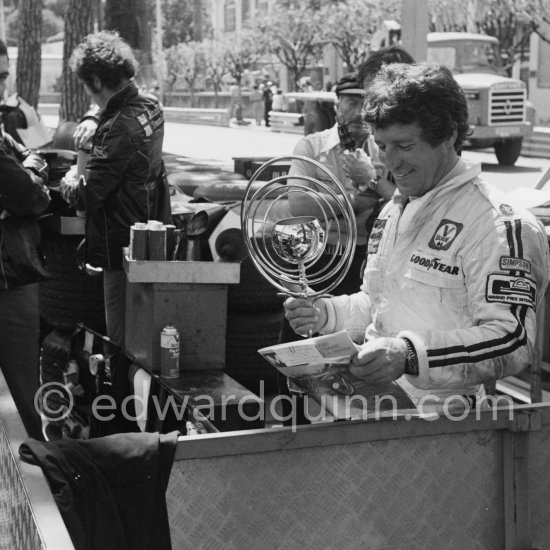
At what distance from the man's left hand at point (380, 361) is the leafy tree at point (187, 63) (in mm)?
60217

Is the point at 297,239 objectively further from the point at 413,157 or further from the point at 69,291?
the point at 69,291

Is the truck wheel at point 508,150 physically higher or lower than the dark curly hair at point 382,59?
lower

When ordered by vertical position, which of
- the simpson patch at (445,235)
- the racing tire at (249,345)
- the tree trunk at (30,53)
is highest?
the tree trunk at (30,53)

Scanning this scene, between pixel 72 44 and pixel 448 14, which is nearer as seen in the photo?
pixel 72 44

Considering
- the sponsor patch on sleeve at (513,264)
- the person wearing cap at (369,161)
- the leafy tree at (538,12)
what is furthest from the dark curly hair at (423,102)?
the leafy tree at (538,12)

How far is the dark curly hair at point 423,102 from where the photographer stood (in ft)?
8.15

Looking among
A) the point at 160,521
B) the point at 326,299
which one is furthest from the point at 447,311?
the point at 160,521

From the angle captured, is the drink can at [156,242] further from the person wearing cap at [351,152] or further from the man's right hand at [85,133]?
the man's right hand at [85,133]

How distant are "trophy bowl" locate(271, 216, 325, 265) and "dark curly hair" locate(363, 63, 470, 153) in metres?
0.39

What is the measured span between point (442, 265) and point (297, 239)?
46 cm

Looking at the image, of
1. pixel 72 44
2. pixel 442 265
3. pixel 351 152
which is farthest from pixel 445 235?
pixel 72 44

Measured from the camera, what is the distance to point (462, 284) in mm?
2508

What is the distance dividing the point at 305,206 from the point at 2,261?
1.47 metres

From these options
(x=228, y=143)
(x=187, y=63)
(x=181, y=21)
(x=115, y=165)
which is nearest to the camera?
(x=115, y=165)
